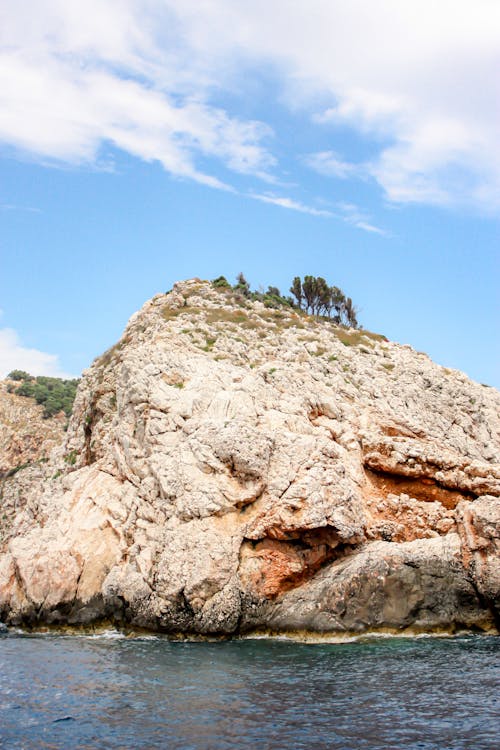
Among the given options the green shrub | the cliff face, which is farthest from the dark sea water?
the green shrub

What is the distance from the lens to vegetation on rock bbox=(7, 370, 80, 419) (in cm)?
7250

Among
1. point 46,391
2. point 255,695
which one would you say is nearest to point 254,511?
point 255,695

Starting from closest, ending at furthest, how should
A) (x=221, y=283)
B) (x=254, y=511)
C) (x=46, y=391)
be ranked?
(x=254, y=511) → (x=221, y=283) → (x=46, y=391)

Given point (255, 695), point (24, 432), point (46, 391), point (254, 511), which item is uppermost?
point (46, 391)

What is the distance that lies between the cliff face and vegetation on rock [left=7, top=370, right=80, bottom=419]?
30.8 meters

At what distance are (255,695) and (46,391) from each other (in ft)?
211

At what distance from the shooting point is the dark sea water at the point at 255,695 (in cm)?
1429

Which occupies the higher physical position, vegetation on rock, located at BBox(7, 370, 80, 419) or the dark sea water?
vegetation on rock, located at BBox(7, 370, 80, 419)

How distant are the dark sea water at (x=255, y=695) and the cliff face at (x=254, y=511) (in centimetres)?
175

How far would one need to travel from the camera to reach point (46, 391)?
7700cm

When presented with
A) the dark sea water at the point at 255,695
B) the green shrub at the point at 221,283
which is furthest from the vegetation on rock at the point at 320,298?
the dark sea water at the point at 255,695

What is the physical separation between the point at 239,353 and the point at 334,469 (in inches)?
528

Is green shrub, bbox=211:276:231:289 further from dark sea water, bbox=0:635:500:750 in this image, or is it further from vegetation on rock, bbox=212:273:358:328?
dark sea water, bbox=0:635:500:750

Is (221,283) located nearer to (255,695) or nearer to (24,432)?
(24,432)
